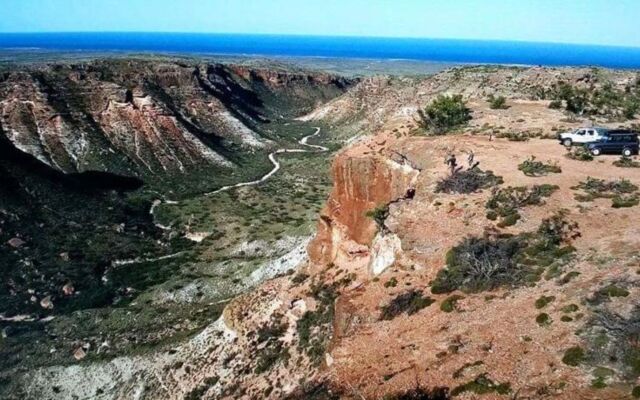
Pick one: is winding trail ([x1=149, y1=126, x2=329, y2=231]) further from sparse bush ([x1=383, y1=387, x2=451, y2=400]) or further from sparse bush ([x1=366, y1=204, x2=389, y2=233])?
sparse bush ([x1=383, y1=387, x2=451, y2=400])

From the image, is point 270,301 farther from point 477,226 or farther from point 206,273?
point 206,273

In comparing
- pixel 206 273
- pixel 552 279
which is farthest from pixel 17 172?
pixel 552 279

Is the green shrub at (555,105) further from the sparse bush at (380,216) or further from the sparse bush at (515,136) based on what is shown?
the sparse bush at (380,216)

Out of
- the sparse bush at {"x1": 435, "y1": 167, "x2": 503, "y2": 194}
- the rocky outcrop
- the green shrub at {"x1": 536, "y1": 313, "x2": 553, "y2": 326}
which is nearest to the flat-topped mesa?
the sparse bush at {"x1": 435, "y1": 167, "x2": 503, "y2": 194}

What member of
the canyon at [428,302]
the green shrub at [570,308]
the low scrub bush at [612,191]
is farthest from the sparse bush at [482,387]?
the low scrub bush at [612,191]

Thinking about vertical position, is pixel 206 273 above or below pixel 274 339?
below

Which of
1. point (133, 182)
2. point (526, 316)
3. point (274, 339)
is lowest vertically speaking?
point (133, 182)
